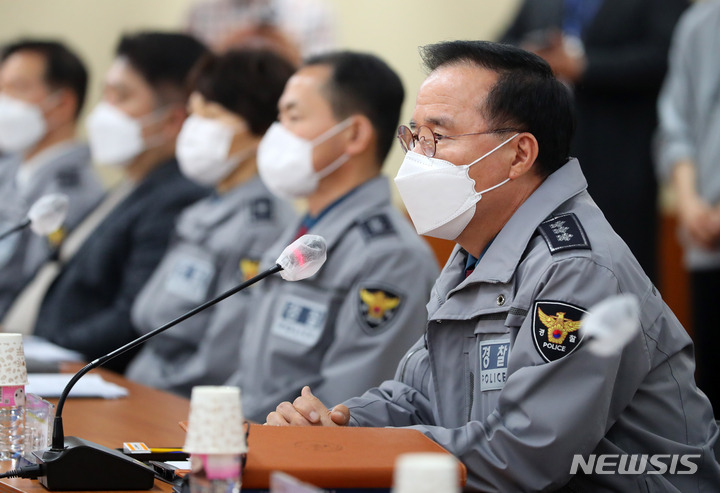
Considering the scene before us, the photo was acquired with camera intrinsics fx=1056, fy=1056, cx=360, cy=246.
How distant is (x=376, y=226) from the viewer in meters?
2.54

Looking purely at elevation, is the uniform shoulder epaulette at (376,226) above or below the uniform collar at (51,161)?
above

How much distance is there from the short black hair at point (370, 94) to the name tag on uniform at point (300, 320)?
0.45 metres

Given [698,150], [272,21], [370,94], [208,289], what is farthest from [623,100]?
[272,21]

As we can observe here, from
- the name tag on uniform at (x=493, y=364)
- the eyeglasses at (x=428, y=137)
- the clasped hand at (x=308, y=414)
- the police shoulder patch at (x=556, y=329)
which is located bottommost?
the clasped hand at (x=308, y=414)

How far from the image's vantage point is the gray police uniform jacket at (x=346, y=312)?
2.35 metres

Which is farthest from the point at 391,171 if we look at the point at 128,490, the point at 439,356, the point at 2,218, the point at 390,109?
the point at 128,490

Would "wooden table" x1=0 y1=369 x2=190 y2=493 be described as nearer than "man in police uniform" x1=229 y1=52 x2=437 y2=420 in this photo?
Yes

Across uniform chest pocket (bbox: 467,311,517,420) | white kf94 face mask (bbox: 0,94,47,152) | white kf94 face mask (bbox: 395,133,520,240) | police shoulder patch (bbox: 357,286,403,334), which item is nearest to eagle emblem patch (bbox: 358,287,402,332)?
police shoulder patch (bbox: 357,286,403,334)

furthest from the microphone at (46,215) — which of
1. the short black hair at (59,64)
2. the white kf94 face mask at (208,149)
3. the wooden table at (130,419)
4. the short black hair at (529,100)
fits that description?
the short black hair at (59,64)

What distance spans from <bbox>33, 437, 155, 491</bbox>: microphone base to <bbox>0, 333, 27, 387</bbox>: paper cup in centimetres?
20

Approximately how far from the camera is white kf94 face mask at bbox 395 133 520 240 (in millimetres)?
1779

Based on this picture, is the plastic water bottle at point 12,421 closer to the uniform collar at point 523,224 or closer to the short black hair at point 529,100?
the uniform collar at point 523,224

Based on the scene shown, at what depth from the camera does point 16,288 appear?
4.10m

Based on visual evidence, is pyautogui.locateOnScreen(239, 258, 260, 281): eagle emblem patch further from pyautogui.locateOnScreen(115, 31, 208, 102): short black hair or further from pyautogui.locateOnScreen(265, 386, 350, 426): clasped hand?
pyautogui.locateOnScreen(265, 386, 350, 426): clasped hand
